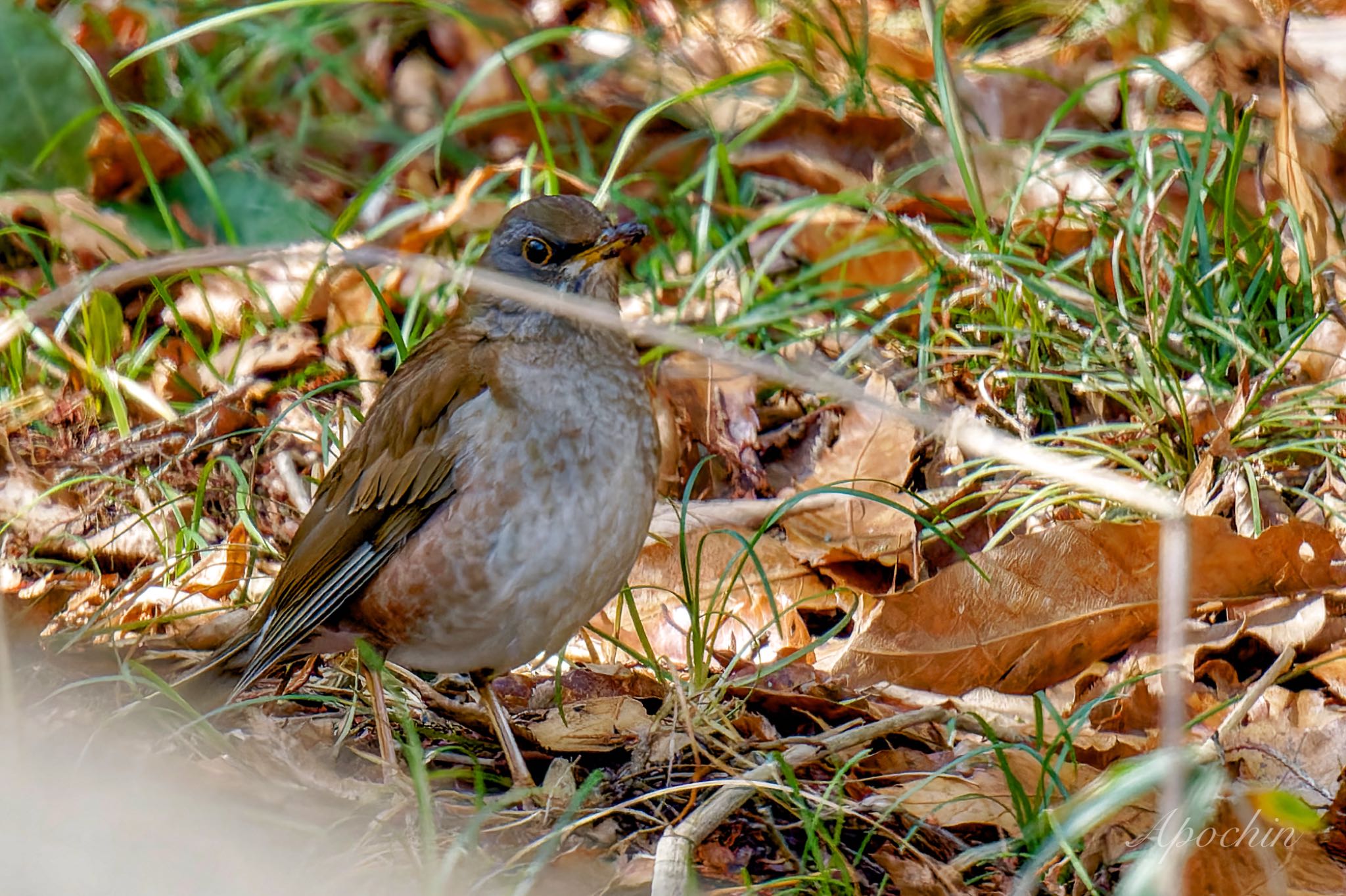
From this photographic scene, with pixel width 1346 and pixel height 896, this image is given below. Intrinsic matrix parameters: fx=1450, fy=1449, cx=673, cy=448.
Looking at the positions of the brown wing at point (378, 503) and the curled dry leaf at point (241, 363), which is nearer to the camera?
the brown wing at point (378, 503)

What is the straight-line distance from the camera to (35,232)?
515cm

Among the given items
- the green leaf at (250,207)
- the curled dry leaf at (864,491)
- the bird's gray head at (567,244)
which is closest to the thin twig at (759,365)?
the bird's gray head at (567,244)

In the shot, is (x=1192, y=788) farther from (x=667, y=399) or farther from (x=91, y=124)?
(x=91, y=124)

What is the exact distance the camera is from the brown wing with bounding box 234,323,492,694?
3.49 m

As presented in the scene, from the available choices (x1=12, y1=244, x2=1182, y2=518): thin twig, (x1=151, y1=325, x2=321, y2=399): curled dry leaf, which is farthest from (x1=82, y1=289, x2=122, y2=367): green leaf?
(x1=12, y1=244, x2=1182, y2=518): thin twig

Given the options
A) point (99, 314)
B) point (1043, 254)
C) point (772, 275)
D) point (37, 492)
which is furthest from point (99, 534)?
point (1043, 254)

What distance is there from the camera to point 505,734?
11.3 ft

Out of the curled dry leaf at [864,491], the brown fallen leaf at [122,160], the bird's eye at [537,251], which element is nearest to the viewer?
the bird's eye at [537,251]

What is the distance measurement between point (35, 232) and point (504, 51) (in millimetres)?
1803

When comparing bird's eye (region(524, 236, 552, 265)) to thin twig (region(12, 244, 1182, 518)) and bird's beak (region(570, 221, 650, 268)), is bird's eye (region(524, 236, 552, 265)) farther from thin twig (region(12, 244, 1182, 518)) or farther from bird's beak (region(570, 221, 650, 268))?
thin twig (region(12, 244, 1182, 518))

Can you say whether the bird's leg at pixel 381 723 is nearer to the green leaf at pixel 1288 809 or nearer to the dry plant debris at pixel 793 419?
the dry plant debris at pixel 793 419

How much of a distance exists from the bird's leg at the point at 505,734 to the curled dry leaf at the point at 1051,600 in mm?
854

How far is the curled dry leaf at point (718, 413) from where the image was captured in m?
4.71

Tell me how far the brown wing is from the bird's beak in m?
0.33
